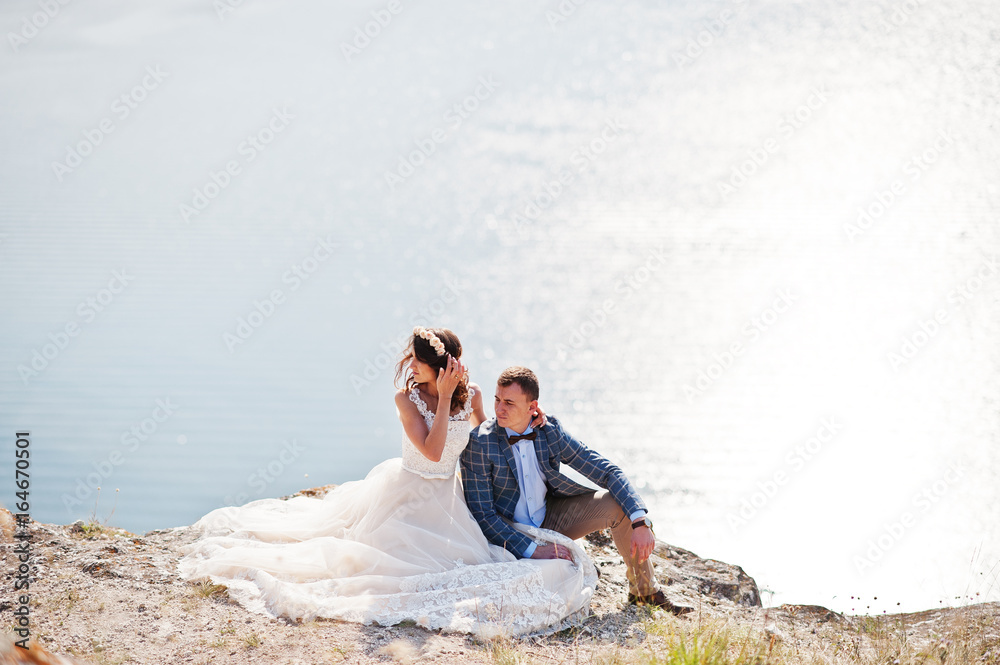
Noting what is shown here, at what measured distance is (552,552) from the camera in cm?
441

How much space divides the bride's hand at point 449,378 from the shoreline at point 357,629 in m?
1.11

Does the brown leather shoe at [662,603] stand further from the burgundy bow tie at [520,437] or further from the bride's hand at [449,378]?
the bride's hand at [449,378]

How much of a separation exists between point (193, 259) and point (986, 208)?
1487 cm

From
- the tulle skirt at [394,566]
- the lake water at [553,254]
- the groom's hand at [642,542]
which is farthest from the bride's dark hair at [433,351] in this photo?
the lake water at [553,254]

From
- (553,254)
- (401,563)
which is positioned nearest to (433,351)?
(401,563)

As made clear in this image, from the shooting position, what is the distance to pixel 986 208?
16500 mm

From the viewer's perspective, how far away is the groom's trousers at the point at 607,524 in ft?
14.7

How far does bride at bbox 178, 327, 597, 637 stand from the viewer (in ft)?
13.3

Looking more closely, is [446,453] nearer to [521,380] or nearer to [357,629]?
[521,380]

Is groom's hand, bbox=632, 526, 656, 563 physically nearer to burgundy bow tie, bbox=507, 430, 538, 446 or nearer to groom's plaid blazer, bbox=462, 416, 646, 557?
groom's plaid blazer, bbox=462, 416, 646, 557

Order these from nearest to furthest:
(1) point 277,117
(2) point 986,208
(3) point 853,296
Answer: (3) point 853,296
(2) point 986,208
(1) point 277,117

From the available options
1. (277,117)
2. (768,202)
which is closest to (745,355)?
(768,202)

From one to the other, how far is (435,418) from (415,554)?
67cm

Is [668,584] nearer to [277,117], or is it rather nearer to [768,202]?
[768,202]
